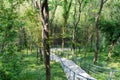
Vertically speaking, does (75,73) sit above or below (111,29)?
below

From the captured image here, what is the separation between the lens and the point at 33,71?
23.7 m

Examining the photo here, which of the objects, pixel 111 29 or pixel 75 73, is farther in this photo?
pixel 111 29

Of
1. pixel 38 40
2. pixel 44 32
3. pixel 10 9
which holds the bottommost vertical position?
pixel 38 40

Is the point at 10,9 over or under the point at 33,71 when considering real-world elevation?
over

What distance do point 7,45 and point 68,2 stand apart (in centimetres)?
1898

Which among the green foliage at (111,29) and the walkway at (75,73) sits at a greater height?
the green foliage at (111,29)

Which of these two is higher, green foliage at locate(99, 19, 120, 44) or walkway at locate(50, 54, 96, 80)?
green foliage at locate(99, 19, 120, 44)

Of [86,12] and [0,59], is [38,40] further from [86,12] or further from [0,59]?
[86,12]

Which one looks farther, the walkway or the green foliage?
the green foliage

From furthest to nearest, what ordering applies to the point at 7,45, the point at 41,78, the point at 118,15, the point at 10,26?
1. the point at 118,15
2. the point at 41,78
3. the point at 10,26
4. the point at 7,45

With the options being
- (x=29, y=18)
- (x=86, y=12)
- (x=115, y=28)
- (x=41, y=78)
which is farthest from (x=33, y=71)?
(x=86, y=12)

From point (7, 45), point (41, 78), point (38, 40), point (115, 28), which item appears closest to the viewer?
point (7, 45)

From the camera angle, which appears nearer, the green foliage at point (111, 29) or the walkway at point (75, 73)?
the walkway at point (75, 73)

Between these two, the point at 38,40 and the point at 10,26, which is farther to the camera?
the point at 38,40
